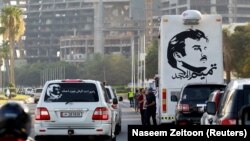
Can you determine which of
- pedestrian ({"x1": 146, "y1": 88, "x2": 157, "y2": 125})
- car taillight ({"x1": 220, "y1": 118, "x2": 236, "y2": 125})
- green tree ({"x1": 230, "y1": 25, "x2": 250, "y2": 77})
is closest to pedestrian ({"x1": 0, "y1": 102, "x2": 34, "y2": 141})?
car taillight ({"x1": 220, "y1": 118, "x2": 236, "y2": 125})

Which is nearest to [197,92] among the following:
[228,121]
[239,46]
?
[228,121]

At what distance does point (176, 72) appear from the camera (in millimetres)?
24266

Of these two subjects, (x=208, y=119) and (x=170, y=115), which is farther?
(x=170, y=115)

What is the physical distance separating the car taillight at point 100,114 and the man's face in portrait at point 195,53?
6925mm

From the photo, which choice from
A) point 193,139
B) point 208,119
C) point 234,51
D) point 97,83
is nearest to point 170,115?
→ point 97,83

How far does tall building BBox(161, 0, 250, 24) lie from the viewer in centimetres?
18688

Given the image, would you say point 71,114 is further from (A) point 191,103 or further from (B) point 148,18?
(B) point 148,18

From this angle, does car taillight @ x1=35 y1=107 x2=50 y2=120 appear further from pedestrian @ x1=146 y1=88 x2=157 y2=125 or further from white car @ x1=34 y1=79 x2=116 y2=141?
pedestrian @ x1=146 y1=88 x2=157 y2=125

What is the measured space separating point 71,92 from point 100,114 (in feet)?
2.79

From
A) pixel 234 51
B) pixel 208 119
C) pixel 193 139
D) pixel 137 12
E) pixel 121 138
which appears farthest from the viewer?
pixel 137 12

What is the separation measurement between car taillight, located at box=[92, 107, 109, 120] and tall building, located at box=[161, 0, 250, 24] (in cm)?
16792

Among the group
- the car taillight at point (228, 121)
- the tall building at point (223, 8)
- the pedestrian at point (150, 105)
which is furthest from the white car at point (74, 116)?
the tall building at point (223, 8)

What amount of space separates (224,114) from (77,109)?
280 inches

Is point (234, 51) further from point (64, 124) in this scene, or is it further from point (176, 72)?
point (64, 124)
